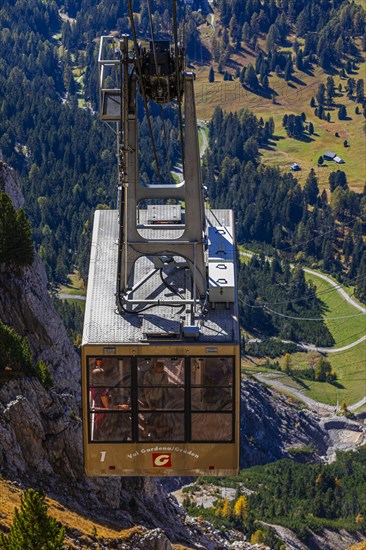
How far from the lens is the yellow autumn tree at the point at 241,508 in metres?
137

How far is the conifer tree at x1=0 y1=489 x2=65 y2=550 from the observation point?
5019 cm

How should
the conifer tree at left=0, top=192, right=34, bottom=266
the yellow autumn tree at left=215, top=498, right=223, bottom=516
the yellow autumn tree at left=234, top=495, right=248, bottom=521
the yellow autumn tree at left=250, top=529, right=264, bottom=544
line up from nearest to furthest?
the conifer tree at left=0, top=192, right=34, bottom=266 → the yellow autumn tree at left=250, top=529, right=264, bottom=544 → the yellow autumn tree at left=215, top=498, right=223, bottom=516 → the yellow autumn tree at left=234, top=495, right=248, bottom=521

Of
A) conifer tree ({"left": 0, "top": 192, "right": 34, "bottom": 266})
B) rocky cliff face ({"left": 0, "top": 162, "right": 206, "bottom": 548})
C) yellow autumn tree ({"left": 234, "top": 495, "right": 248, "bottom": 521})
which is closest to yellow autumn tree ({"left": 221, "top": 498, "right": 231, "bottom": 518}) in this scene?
yellow autumn tree ({"left": 234, "top": 495, "right": 248, "bottom": 521})

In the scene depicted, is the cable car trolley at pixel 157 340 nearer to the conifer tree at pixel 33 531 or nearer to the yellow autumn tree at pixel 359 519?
the conifer tree at pixel 33 531

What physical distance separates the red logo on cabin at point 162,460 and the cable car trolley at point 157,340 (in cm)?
3

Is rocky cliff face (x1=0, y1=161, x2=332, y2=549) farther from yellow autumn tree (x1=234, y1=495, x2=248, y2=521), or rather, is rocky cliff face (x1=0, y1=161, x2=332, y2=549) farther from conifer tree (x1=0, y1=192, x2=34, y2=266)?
yellow autumn tree (x1=234, y1=495, x2=248, y2=521)

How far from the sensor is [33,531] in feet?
166

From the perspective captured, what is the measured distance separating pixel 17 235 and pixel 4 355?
1034 centimetres

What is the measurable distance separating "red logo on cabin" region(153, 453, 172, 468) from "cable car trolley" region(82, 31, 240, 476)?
3 centimetres

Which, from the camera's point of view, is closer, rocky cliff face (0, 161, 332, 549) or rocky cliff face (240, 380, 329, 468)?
rocky cliff face (0, 161, 332, 549)

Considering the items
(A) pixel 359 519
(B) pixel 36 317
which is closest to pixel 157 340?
(B) pixel 36 317

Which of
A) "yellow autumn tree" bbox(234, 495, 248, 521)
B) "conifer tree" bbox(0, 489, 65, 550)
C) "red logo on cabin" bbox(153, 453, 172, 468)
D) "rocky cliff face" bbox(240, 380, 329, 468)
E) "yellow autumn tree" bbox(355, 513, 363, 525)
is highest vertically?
"red logo on cabin" bbox(153, 453, 172, 468)

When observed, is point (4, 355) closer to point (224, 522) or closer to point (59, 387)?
point (59, 387)

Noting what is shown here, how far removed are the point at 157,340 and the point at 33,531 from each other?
343 inches
